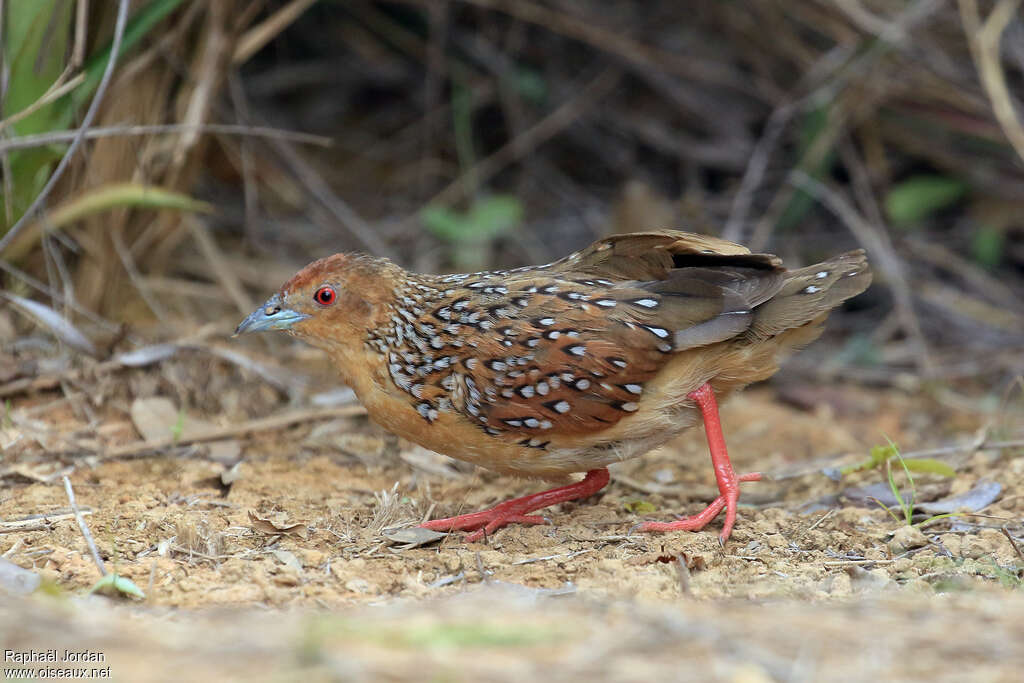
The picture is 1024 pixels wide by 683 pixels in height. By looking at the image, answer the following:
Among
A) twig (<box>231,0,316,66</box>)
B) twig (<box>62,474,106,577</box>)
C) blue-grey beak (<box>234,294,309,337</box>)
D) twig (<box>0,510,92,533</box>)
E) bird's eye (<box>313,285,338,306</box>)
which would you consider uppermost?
twig (<box>231,0,316,66</box>)

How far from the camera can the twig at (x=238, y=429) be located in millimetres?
4707

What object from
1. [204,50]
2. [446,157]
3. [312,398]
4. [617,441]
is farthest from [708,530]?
[446,157]

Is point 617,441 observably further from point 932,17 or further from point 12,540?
point 932,17

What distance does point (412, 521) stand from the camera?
418 cm

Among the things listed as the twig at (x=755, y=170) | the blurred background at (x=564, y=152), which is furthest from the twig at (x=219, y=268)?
the twig at (x=755, y=170)

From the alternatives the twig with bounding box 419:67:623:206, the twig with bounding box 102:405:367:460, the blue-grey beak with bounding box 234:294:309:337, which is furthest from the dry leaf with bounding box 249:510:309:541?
the twig with bounding box 419:67:623:206

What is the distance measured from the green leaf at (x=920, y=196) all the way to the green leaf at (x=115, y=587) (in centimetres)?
586

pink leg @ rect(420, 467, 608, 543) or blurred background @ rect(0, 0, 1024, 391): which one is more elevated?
blurred background @ rect(0, 0, 1024, 391)

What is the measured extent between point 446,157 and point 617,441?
A: 4.96 metres

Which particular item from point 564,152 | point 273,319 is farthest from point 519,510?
point 564,152

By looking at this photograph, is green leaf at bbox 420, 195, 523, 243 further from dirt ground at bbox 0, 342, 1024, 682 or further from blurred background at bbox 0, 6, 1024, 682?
dirt ground at bbox 0, 342, 1024, 682

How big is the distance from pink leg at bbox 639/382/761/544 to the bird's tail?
0.32m

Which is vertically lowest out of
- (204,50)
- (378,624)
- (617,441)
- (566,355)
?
(378,624)

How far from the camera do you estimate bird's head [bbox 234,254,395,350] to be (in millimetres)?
4277
